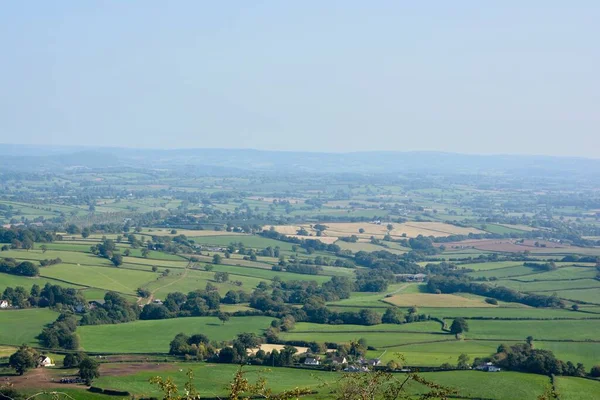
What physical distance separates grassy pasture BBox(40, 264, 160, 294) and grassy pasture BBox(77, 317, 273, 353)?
1033 cm

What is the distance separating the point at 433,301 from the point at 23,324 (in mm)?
32473

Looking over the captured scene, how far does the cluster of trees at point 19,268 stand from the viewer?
7300 centimetres

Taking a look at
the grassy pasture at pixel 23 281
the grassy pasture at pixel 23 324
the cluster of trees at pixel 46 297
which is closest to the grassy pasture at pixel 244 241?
the grassy pasture at pixel 23 281

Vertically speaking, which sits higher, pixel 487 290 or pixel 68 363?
pixel 68 363

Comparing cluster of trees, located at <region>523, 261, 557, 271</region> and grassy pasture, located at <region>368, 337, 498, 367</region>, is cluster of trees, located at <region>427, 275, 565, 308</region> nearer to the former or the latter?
cluster of trees, located at <region>523, 261, 557, 271</region>

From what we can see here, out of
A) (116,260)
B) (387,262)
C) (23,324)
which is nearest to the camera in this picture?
(23,324)

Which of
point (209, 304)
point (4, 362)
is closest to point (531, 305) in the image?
point (209, 304)

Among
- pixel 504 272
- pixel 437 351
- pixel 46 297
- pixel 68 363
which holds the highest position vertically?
pixel 68 363

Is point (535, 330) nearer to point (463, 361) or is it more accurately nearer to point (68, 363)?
point (463, 361)

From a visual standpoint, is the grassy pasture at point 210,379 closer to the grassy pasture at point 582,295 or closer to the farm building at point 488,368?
the farm building at point 488,368

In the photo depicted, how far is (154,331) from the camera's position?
60281 millimetres

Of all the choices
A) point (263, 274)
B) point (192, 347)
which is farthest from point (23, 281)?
point (192, 347)

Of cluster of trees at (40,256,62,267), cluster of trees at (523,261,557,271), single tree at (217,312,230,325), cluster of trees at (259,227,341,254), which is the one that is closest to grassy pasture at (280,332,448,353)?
single tree at (217,312,230,325)

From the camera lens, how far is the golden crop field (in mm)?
70938
